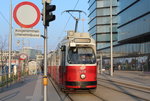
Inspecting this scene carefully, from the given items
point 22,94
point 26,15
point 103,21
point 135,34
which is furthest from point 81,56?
point 103,21

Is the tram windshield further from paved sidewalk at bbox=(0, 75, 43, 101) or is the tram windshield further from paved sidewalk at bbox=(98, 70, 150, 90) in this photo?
paved sidewalk at bbox=(98, 70, 150, 90)

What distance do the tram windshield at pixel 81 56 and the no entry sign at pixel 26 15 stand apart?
268 inches

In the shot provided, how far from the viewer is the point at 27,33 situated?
7.78 m

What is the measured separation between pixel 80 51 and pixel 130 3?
42.2 meters

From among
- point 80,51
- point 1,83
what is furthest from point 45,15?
point 1,83

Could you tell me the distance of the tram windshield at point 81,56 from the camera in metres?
14.3

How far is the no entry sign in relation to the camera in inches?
299

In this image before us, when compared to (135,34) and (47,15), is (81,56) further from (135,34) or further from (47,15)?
(135,34)

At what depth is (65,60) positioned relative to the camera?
47.5 ft

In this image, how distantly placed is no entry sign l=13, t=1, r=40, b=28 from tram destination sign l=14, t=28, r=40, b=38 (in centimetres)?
18

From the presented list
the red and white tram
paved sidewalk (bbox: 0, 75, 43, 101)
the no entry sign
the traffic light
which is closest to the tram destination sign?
the no entry sign

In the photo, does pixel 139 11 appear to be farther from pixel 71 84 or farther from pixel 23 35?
pixel 23 35

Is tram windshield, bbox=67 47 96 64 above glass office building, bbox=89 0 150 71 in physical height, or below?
below

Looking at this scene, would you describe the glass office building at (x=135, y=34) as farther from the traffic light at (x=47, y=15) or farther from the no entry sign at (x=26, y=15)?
the no entry sign at (x=26, y=15)
